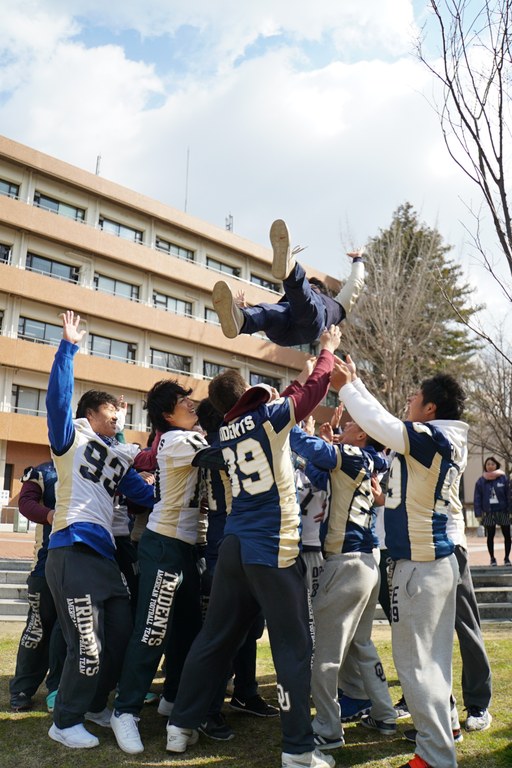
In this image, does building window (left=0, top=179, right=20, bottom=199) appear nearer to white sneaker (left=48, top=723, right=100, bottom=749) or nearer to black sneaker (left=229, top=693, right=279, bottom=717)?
black sneaker (left=229, top=693, right=279, bottom=717)

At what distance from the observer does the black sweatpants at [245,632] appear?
131 inches

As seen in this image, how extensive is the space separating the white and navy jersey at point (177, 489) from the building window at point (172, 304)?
92.7ft

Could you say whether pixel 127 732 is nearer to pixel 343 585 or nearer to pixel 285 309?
pixel 343 585

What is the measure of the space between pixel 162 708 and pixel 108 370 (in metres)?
25.5

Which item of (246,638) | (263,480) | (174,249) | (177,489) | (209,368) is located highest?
(174,249)

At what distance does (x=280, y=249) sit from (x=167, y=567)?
234cm

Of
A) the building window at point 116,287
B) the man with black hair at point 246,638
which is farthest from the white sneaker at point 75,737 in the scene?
the building window at point 116,287

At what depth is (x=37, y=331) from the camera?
27625 millimetres

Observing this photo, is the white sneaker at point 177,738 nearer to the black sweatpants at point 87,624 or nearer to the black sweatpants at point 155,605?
the black sweatpants at point 155,605

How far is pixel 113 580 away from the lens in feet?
13.6

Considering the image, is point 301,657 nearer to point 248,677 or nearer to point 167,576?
point 167,576

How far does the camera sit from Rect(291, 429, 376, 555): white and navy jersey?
4.19 meters

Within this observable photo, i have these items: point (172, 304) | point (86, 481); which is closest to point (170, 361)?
point (172, 304)

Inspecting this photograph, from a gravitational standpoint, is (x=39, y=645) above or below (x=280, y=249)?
below
